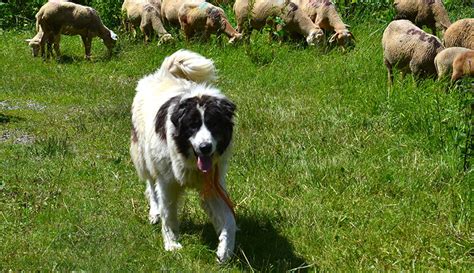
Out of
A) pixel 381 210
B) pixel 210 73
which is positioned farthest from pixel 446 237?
pixel 210 73

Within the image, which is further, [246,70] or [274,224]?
[246,70]

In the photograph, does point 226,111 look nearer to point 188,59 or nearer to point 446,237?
point 188,59

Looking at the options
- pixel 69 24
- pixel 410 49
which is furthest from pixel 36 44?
pixel 410 49

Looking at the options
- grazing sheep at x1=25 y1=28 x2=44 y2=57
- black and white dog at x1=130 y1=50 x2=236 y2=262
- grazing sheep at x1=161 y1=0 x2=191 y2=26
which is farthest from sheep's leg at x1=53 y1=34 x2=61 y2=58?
black and white dog at x1=130 y1=50 x2=236 y2=262

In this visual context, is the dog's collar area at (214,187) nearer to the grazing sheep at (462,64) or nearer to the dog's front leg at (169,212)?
the dog's front leg at (169,212)

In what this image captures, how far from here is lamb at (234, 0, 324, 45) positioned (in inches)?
521

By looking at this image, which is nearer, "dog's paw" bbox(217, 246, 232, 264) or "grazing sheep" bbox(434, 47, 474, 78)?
"dog's paw" bbox(217, 246, 232, 264)

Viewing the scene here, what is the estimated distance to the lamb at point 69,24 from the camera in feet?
47.4

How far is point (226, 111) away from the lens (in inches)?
194

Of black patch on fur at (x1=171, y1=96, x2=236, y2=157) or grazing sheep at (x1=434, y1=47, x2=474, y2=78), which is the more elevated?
black patch on fur at (x1=171, y1=96, x2=236, y2=157)

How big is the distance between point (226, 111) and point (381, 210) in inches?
63.8

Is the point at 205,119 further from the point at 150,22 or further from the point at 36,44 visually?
the point at 36,44

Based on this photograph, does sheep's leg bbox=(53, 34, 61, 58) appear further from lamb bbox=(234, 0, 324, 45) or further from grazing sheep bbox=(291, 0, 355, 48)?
grazing sheep bbox=(291, 0, 355, 48)

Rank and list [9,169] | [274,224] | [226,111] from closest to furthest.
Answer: [226,111] → [274,224] → [9,169]
